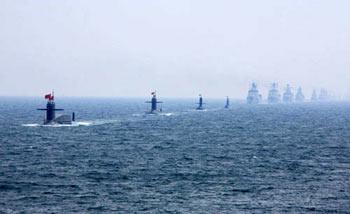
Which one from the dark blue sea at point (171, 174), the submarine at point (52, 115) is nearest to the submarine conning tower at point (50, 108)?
the submarine at point (52, 115)

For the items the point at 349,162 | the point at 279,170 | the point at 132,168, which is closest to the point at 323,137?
the point at 349,162

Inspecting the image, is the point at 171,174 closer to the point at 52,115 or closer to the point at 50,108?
the point at 50,108

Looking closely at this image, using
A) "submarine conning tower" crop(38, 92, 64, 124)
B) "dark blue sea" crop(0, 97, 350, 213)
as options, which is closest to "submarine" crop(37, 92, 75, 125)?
"submarine conning tower" crop(38, 92, 64, 124)

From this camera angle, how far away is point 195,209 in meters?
51.7

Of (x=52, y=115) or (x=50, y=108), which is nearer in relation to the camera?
(x=50, y=108)

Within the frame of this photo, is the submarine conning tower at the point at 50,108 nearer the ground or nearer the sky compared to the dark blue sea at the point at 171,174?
nearer the sky

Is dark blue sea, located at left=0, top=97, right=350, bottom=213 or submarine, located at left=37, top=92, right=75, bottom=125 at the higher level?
submarine, located at left=37, top=92, right=75, bottom=125

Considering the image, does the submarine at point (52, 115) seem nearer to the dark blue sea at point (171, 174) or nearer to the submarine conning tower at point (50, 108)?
the submarine conning tower at point (50, 108)

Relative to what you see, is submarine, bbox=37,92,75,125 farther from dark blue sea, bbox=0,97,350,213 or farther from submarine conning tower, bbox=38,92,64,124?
dark blue sea, bbox=0,97,350,213

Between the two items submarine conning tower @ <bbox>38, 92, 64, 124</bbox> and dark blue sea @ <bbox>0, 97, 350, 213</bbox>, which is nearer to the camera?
dark blue sea @ <bbox>0, 97, 350, 213</bbox>

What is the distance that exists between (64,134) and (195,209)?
259ft

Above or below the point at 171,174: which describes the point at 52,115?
above

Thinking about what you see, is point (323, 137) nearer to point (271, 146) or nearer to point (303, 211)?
point (271, 146)

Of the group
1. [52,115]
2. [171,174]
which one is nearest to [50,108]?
Answer: [52,115]
